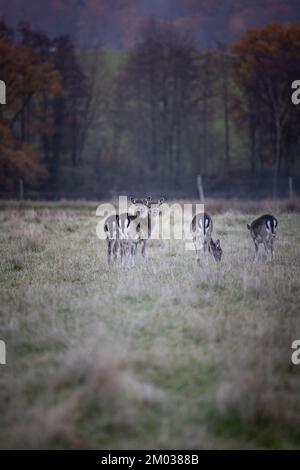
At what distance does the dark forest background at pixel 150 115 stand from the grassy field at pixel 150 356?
24.4 meters

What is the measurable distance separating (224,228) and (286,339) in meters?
10.8

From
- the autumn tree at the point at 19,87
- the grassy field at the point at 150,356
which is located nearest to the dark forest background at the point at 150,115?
the autumn tree at the point at 19,87

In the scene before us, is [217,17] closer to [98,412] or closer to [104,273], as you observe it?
[104,273]

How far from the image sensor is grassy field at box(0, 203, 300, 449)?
14.5 ft

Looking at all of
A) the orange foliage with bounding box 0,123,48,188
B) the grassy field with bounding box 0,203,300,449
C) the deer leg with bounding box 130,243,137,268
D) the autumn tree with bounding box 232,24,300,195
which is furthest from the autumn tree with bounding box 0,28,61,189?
the grassy field with bounding box 0,203,300,449

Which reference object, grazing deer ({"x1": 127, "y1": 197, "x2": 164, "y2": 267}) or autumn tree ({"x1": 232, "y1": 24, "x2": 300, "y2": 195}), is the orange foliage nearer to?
autumn tree ({"x1": 232, "y1": 24, "x2": 300, "y2": 195})

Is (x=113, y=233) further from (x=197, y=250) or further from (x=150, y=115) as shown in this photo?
(x=150, y=115)

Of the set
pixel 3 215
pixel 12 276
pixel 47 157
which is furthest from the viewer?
pixel 47 157

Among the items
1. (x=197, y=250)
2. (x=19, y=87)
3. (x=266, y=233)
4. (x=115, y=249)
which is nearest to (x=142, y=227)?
(x=115, y=249)

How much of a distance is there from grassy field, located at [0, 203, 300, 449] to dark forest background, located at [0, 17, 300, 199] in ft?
80.2

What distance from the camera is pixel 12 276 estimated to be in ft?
33.5

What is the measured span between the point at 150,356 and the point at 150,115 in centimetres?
3825

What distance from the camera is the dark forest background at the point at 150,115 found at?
1371 inches
